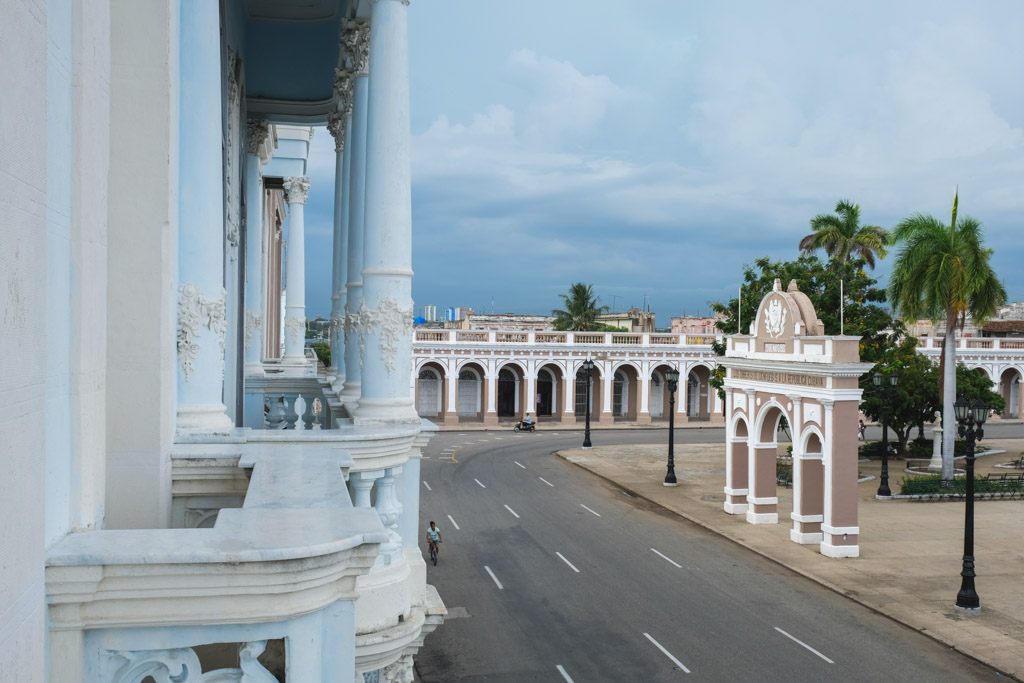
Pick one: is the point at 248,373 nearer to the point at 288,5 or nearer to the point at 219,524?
the point at 288,5

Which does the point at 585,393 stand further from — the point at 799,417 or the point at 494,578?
the point at 494,578

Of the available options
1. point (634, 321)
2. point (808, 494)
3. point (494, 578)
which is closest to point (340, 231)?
point (494, 578)

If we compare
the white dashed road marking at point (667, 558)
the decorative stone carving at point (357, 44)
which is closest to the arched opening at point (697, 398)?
the white dashed road marking at point (667, 558)

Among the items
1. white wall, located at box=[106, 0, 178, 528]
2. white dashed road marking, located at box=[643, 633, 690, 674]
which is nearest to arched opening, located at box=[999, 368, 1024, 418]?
white dashed road marking, located at box=[643, 633, 690, 674]

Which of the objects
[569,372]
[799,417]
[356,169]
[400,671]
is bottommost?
[400,671]

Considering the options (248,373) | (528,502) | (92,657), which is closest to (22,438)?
(92,657)

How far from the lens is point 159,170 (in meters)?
5.86

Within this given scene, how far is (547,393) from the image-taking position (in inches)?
2397

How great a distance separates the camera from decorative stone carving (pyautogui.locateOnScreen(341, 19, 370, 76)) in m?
12.2

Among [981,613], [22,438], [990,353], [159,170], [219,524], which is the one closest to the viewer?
[22,438]

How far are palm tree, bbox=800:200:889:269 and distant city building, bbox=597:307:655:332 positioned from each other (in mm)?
32380

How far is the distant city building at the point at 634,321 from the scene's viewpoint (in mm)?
80062

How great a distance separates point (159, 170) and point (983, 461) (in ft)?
141

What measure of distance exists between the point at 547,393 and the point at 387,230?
51.2 m
